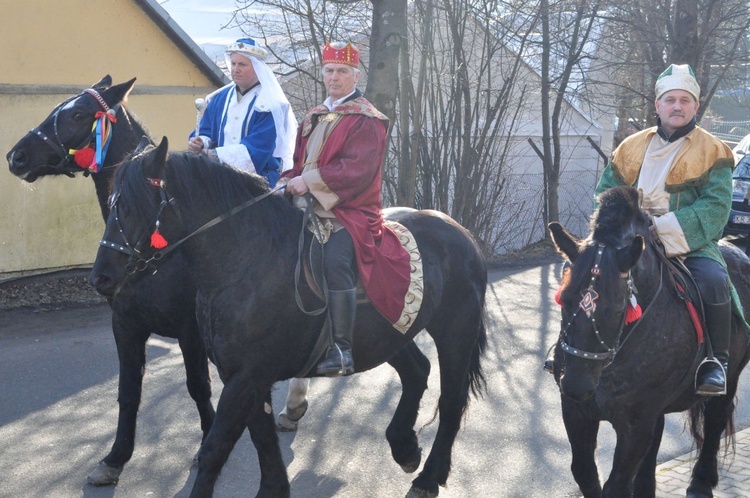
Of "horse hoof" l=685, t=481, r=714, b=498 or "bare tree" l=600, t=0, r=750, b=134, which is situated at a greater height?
"bare tree" l=600, t=0, r=750, b=134

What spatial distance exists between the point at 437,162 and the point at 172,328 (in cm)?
957

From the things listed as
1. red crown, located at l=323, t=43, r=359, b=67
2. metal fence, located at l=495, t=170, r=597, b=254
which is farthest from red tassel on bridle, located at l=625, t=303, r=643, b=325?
metal fence, located at l=495, t=170, r=597, b=254

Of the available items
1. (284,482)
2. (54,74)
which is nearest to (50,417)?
(284,482)

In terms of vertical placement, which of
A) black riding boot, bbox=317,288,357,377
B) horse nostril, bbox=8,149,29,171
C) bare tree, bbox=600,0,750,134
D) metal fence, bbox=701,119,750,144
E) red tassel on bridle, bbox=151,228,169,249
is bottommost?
metal fence, bbox=701,119,750,144

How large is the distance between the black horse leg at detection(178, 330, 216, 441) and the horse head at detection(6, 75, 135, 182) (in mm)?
1235

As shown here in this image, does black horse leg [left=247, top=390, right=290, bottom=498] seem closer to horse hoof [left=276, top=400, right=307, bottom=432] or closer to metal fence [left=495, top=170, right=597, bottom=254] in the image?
horse hoof [left=276, top=400, right=307, bottom=432]

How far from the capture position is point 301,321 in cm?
453

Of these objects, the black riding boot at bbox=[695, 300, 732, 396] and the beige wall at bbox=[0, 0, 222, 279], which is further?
the beige wall at bbox=[0, 0, 222, 279]

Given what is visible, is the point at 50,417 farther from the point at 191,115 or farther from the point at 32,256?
the point at 191,115

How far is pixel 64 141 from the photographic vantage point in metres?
5.43

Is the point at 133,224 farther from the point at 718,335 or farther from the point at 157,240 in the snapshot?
the point at 718,335

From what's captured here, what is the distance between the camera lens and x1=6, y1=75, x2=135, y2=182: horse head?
17.7 feet

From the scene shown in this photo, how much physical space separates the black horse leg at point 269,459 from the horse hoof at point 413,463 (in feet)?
3.48

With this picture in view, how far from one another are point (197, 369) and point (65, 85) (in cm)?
701
